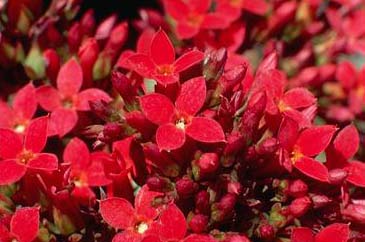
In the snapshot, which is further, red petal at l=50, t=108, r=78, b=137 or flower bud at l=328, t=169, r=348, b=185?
red petal at l=50, t=108, r=78, b=137

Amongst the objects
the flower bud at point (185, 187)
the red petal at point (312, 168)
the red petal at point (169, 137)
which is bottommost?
the flower bud at point (185, 187)

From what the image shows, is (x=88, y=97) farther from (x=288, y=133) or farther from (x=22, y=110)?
(x=288, y=133)

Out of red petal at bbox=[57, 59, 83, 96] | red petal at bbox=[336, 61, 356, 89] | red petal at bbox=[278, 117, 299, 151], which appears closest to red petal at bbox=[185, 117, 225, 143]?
red petal at bbox=[278, 117, 299, 151]

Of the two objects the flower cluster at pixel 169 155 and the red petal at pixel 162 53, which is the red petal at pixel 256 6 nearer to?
the flower cluster at pixel 169 155

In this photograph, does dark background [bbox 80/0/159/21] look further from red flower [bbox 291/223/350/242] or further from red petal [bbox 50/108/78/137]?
red flower [bbox 291/223/350/242]

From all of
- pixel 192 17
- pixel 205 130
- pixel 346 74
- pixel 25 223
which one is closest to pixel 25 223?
pixel 25 223

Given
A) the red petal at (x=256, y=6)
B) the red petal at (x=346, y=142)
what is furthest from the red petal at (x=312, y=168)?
the red petal at (x=256, y=6)
